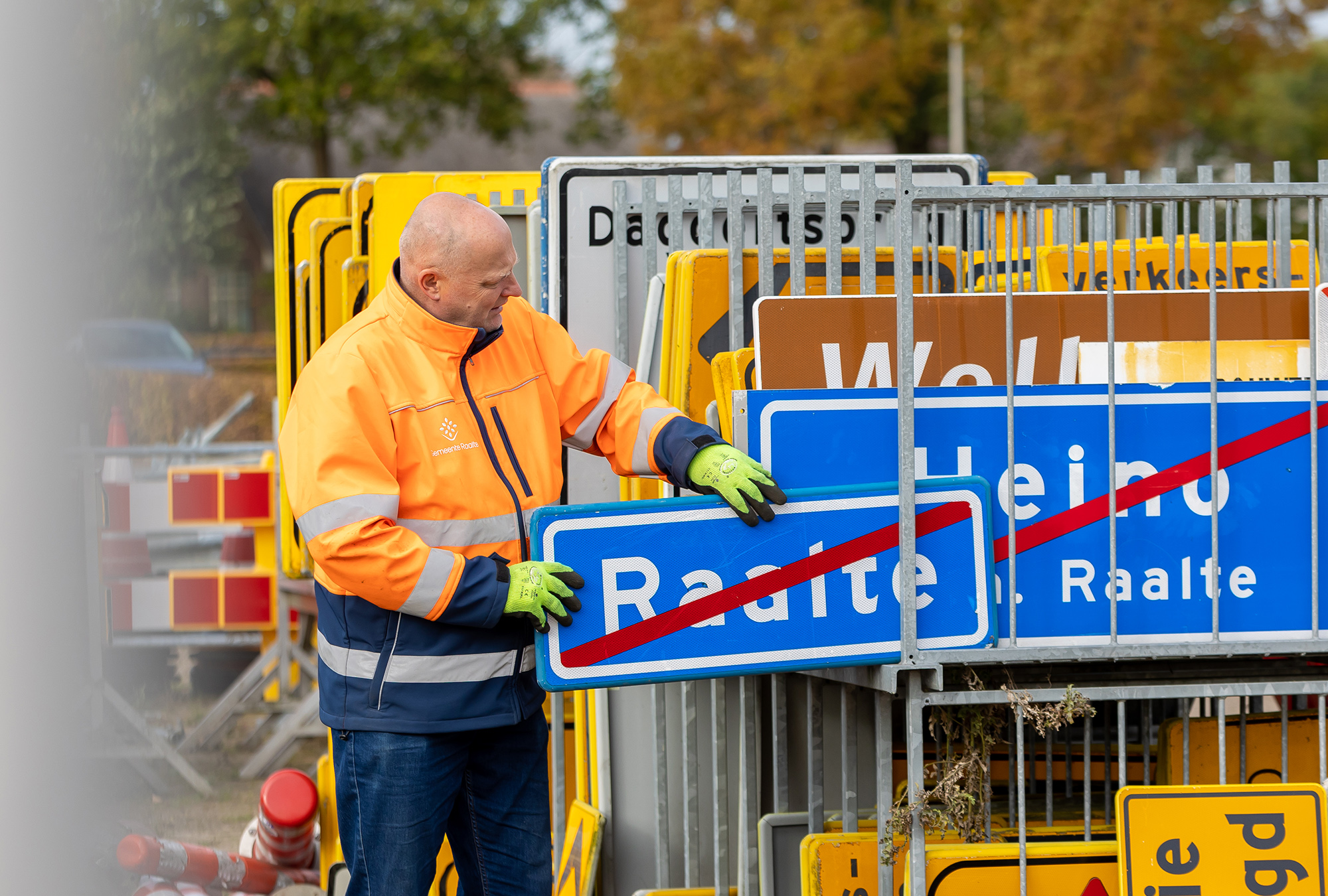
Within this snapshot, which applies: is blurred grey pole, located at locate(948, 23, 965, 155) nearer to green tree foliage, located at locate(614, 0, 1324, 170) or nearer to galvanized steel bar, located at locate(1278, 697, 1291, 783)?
green tree foliage, located at locate(614, 0, 1324, 170)

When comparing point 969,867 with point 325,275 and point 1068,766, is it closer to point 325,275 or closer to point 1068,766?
point 1068,766

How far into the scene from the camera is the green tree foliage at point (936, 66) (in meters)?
20.7

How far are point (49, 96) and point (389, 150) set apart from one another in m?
28.0

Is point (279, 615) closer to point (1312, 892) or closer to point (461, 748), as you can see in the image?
point (461, 748)

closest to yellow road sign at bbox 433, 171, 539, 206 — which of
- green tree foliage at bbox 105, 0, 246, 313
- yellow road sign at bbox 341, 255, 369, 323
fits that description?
yellow road sign at bbox 341, 255, 369, 323

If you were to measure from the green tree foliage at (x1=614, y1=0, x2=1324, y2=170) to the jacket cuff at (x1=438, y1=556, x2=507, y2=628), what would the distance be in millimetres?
19501

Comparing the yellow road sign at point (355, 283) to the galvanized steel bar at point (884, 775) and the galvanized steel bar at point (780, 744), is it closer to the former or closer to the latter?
the galvanized steel bar at point (780, 744)

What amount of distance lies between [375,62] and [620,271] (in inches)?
1104

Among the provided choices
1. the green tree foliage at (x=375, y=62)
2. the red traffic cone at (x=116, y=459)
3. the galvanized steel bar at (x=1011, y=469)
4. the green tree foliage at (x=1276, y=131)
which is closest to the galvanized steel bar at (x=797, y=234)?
the galvanized steel bar at (x=1011, y=469)

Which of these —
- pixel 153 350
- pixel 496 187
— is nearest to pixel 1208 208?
pixel 496 187

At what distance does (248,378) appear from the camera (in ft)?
78.9

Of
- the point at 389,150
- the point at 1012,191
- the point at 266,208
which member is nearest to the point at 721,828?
the point at 1012,191

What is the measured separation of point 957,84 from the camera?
86.2 ft

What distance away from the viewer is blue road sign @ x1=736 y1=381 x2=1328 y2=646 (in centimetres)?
289
